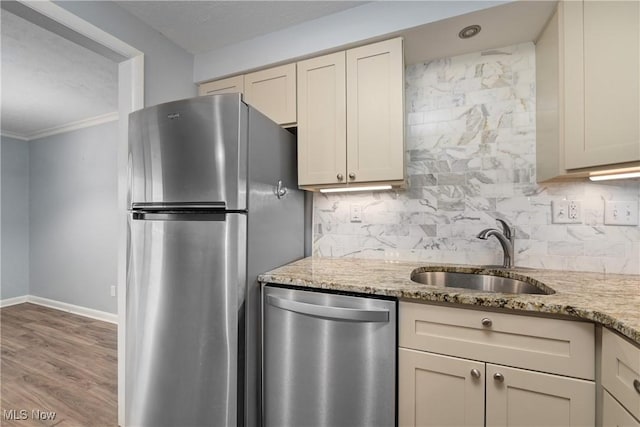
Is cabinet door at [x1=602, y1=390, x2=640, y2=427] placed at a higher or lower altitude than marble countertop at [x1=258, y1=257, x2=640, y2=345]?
lower

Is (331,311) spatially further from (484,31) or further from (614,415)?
(484,31)

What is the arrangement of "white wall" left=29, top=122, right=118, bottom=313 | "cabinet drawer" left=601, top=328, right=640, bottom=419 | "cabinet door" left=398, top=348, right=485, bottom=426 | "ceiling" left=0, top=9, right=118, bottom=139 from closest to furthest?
1. "cabinet drawer" left=601, top=328, right=640, bottom=419
2. "cabinet door" left=398, top=348, right=485, bottom=426
3. "ceiling" left=0, top=9, right=118, bottom=139
4. "white wall" left=29, top=122, right=118, bottom=313

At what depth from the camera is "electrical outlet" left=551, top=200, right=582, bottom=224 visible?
1.51m

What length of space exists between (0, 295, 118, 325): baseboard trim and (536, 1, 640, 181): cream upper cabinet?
4.38 meters

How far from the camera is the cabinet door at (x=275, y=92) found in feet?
5.96

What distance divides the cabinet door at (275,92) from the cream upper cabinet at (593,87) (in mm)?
1362

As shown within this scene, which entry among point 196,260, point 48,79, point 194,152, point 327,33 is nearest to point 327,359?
point 196,260

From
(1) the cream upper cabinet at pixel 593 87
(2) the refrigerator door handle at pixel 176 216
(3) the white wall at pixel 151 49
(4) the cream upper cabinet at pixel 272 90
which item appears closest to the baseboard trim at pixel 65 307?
(2) the refrigerator door handle at pixel 176 216

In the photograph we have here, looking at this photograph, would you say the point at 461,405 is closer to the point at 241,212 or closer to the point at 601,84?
the point at 241,212

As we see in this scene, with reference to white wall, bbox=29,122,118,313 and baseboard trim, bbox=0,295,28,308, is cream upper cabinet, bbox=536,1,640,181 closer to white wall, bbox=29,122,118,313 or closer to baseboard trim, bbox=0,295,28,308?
white wall, bbox=29,122,118,313

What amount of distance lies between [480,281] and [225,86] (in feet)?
6.82

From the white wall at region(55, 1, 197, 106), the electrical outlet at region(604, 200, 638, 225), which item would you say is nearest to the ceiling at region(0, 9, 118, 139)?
the white wall at region(55, 1, 197, 106)

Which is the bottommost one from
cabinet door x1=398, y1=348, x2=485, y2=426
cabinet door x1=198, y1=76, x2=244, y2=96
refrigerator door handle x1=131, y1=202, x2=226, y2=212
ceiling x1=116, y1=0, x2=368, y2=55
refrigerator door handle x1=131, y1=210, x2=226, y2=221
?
cabinet door x1=398, y1=348, x2=485, y2=426

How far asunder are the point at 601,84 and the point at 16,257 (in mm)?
6345
